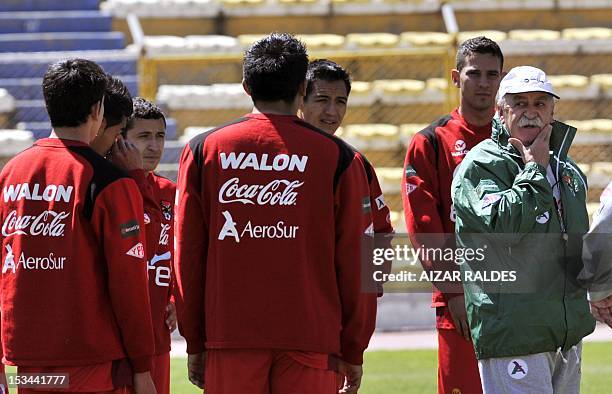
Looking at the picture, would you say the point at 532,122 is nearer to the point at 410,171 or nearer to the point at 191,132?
the point at 410,171

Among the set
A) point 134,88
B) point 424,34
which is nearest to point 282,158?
point 134,88

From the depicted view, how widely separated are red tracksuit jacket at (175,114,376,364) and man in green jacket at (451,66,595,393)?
0.63 m

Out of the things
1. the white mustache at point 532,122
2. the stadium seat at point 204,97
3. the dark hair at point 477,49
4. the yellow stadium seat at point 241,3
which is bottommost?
the white mustache at point 532,122

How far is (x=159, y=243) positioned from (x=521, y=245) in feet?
7.09

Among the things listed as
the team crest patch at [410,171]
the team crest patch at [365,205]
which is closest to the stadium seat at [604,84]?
the team crest patch at [410,171]

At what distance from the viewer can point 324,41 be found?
17344 millimetres

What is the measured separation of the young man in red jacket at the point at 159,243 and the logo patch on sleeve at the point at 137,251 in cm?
143

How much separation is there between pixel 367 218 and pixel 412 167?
150cm

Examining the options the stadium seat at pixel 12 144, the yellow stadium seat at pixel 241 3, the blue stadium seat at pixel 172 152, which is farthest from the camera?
the yellow stadium seat at pixel 241 3

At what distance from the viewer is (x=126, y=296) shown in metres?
4.55

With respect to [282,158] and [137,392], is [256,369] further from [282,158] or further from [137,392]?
[282,158]

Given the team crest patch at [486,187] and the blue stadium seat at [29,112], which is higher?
the blue stadium seat at [29,112]

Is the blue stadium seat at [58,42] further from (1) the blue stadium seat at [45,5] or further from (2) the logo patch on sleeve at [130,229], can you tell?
(2) the logo patch on sleeve at [130,229]

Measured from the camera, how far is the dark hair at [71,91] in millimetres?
4633
